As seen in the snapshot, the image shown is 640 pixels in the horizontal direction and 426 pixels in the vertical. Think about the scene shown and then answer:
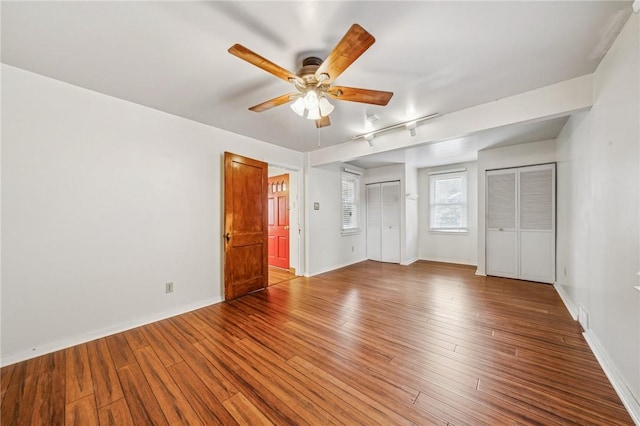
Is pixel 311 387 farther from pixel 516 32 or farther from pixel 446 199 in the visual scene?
pixel 446 199

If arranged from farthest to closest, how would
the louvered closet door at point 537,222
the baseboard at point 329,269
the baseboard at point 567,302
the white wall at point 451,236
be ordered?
the white wall at point 451,236 < the baseboard at point 329,269 < the louvered closet door at point 537,222 < the baseboard at point 567,302

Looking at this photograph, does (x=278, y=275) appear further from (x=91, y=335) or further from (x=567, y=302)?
(x=567, y=302)

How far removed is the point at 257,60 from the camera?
155 centimetres

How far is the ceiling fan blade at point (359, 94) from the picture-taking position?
75.3 inches

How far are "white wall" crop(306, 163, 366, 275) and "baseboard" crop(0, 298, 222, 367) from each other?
228 centimetres

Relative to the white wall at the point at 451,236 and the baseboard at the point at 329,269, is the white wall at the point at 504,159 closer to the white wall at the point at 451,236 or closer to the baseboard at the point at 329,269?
the white wall at the point at 451,236

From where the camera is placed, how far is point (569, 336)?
7.48 feet

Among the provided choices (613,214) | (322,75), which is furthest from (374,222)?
(322,75)

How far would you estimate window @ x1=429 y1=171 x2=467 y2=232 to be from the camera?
5.62 metres

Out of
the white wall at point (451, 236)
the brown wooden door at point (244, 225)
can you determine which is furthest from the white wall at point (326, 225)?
the white wall at point (451, 236)

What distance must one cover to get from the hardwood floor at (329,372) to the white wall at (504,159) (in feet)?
5.82

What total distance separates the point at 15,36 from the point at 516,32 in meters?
3.60

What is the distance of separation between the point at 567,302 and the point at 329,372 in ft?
11.2

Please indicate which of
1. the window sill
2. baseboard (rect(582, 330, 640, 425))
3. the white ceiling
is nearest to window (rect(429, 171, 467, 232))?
the window sill
